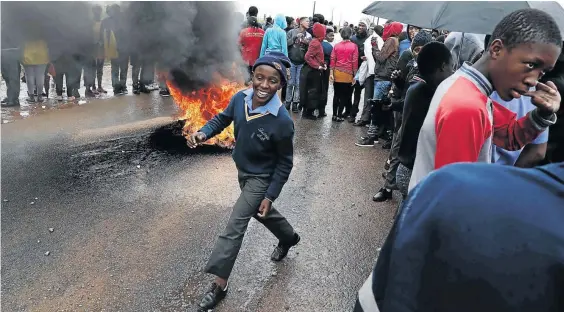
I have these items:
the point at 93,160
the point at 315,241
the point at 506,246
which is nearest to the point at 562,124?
the point at 315,241

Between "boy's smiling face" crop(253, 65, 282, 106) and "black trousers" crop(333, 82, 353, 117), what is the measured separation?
567 cm

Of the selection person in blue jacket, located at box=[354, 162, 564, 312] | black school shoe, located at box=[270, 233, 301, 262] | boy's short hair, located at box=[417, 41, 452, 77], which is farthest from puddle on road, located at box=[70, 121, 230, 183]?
person in blue jacket, located at box=[354, 162, 564, 312]

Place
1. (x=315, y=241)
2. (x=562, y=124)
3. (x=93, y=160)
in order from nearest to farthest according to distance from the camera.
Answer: (x=562, y=124)
(x=315, y=241)
(x=93, y=160)

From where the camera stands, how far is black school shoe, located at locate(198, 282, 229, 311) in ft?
9.45

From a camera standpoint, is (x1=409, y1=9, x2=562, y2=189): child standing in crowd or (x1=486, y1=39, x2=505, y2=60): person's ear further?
(x1=486, y1=39, x2=505, y2=60): person's ear

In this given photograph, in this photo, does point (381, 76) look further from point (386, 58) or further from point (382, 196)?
point (382, 196)

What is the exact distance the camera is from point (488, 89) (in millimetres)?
1845

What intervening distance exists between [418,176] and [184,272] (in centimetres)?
210

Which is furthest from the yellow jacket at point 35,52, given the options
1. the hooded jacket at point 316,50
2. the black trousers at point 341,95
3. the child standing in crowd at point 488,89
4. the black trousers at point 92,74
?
the child standing in crowd at point 488,89

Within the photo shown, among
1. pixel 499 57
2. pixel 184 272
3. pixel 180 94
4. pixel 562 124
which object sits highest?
pixel 499 57

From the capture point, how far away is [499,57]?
1.82 m

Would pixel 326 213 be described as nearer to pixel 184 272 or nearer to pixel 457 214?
pixel 184 272

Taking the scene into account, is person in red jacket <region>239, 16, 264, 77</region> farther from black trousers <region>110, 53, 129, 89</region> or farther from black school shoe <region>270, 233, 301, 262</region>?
black school shoe <region>270, 233, 301, 262</region>

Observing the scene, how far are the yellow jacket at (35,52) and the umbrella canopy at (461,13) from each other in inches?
188
